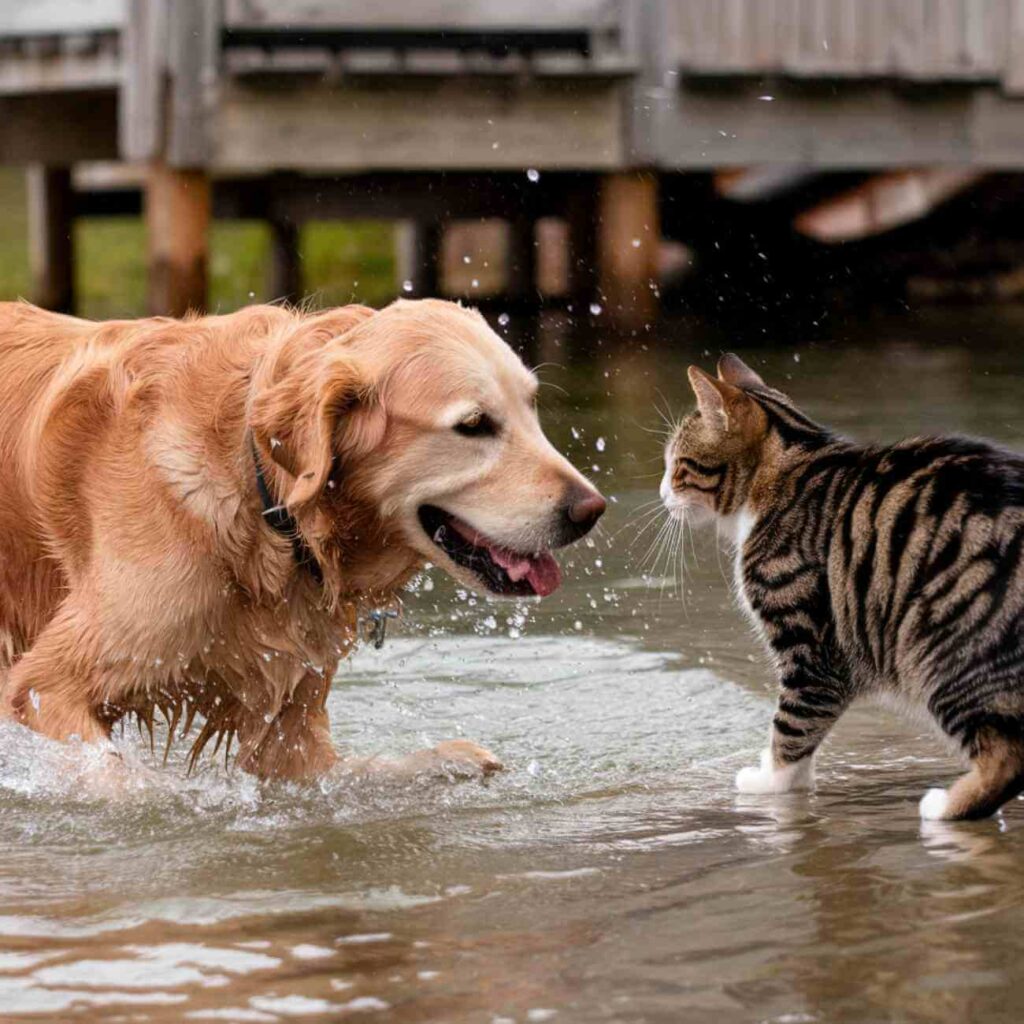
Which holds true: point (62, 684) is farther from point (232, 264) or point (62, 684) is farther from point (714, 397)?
point (232, 264)

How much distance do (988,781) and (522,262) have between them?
1075cm

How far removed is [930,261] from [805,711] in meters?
10.3

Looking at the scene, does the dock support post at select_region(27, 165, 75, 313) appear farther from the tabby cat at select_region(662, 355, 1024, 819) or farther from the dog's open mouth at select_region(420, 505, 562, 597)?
the dog's open mouth at select_region(420, 505, 562, 597)

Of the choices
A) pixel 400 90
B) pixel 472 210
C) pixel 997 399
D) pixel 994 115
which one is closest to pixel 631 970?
pixel 997 399

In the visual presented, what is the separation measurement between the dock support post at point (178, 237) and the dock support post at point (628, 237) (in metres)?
2.25

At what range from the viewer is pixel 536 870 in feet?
11.7

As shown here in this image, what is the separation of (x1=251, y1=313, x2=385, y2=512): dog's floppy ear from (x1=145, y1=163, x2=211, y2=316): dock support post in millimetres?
6968

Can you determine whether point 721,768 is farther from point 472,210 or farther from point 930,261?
point 930,261

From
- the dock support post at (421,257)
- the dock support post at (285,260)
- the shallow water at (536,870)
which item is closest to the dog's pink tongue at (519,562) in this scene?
the shallow water at (536,870)

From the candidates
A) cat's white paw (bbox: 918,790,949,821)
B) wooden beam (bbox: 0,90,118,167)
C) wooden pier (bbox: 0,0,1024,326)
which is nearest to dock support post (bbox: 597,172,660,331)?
wooden pier (bbox: 0,0,1024,326)

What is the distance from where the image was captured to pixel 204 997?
2941 millimetres

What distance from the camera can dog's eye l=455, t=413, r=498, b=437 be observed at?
12.8 ft

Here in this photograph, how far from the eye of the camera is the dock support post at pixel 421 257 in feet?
46.9

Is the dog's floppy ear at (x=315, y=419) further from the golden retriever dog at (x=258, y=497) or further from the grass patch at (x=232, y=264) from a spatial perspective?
the grass patch at (x=232, y=264)
